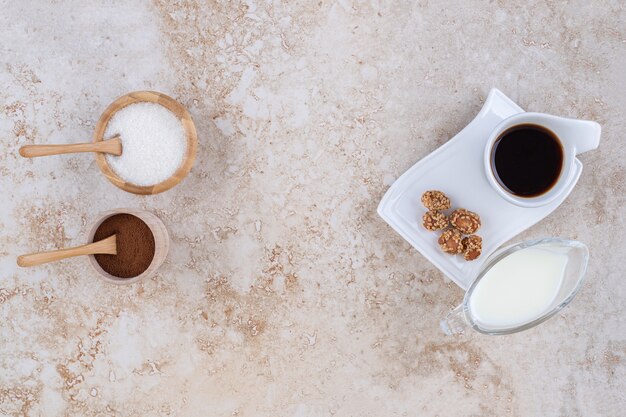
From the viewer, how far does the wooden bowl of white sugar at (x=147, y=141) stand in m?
1.07

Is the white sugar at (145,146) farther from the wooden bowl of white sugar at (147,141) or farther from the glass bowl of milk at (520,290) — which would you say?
the glass bowl of milk at (520,290)

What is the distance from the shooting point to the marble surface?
113 cm

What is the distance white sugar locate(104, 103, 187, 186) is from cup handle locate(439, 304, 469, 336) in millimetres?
611

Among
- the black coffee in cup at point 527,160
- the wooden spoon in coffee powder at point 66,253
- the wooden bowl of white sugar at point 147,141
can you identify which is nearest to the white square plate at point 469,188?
the black coffee in cup at point 527,160

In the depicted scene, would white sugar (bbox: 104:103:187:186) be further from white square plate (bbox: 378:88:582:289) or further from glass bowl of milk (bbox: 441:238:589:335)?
glass bowl of milk (bbox: 441:238:589:335)

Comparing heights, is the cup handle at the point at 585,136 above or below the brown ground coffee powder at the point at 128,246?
above

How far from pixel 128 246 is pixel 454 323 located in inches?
26.0

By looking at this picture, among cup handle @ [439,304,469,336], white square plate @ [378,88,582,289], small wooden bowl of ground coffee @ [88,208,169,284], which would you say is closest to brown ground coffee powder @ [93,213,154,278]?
small wooden bowl of ground coffee @ [88,208,169,284]

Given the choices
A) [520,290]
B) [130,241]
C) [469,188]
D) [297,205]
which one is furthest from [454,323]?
[130,241]

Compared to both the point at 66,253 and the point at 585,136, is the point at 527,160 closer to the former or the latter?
the point at 585,136

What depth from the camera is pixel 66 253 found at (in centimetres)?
103

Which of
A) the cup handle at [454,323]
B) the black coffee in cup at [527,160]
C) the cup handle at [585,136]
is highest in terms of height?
the cup handle at [585,136]

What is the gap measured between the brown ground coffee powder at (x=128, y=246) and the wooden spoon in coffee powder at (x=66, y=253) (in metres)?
0.03

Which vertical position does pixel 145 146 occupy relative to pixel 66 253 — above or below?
above
